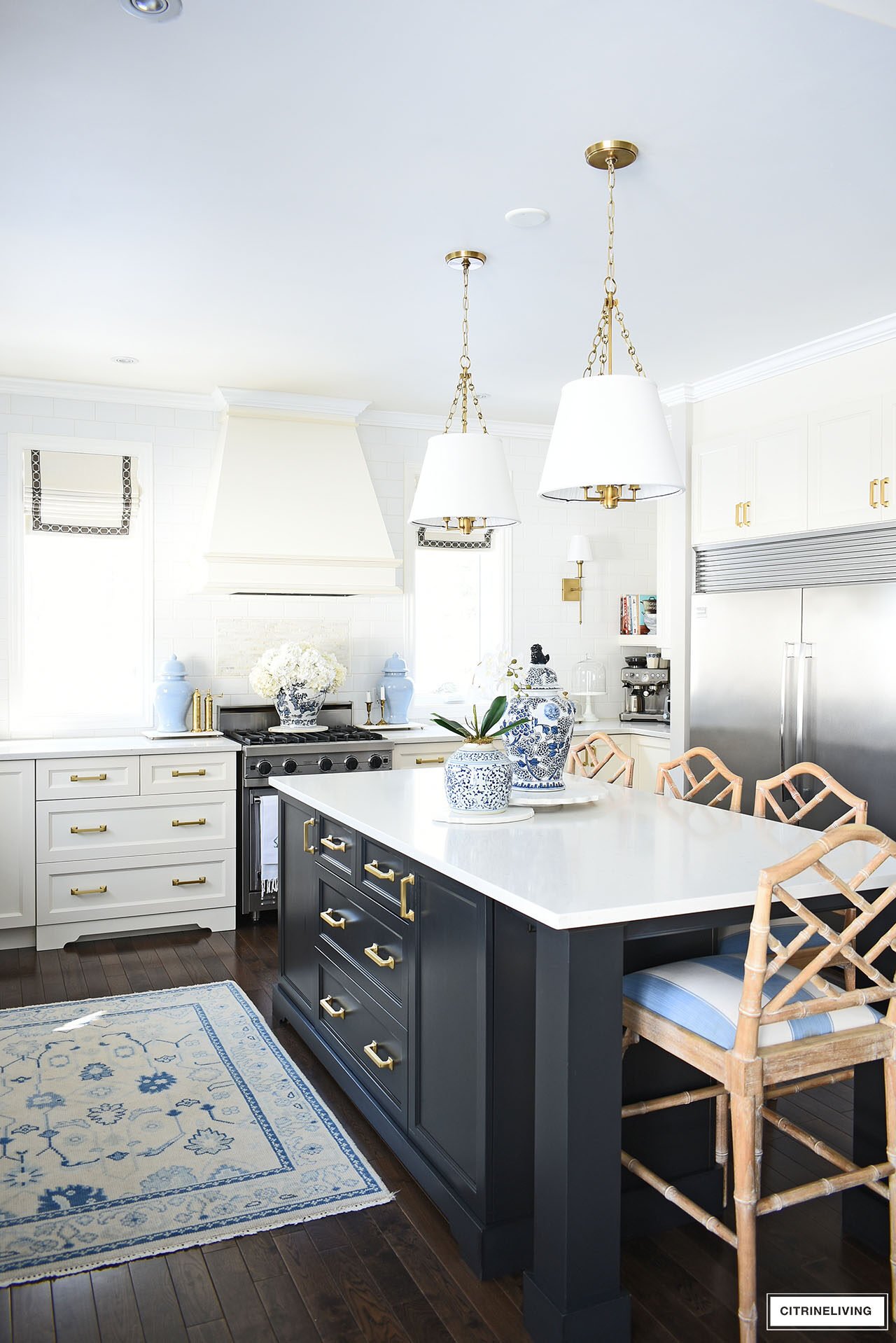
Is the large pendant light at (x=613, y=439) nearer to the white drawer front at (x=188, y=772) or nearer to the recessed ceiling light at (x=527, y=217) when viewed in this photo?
the recessed ceiling light at (x=527, y=217)

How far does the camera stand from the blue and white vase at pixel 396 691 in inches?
236

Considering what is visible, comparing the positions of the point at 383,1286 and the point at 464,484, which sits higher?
the point at 464,484

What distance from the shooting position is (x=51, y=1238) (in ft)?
7.82

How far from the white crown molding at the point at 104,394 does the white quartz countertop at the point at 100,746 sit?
70.5 inches

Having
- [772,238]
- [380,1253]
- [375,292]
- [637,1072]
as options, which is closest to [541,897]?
[637,1072]

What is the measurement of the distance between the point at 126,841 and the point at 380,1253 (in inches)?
117

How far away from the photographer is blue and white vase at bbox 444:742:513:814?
286 cm

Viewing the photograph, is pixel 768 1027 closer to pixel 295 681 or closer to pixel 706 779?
pixel 706 779

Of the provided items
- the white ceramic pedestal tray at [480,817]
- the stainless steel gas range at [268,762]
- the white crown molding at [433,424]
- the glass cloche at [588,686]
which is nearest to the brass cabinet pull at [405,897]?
the white ceramic pedestal tray at [480,817]

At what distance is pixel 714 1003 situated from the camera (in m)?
2.05

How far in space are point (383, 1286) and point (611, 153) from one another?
9.39 feet

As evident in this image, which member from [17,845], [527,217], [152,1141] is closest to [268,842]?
[17,845]

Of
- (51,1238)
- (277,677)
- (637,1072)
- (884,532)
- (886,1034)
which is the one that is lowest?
(51,1238)

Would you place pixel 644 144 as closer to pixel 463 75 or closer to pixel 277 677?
pixel 463 75
